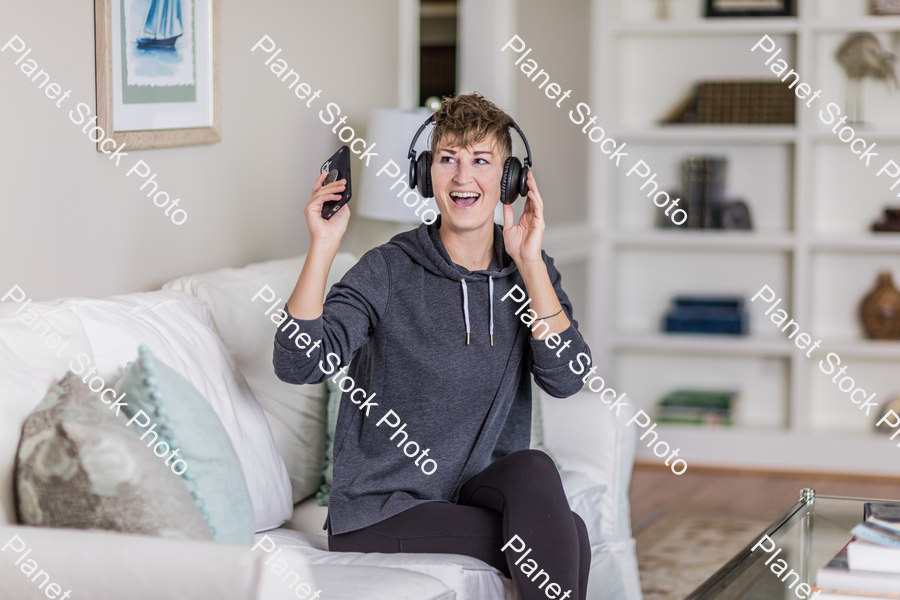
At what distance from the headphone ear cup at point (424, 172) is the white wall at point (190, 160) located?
1.86 ft

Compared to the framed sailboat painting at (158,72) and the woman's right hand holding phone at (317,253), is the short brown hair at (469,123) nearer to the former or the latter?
the woman's right hand holding phone at (317,253)

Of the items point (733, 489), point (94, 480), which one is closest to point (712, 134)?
point (733, 489)

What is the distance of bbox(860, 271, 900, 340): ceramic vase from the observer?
3617mm

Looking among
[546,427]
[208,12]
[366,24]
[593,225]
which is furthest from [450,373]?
[593,225]

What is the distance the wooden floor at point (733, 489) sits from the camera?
3297mm

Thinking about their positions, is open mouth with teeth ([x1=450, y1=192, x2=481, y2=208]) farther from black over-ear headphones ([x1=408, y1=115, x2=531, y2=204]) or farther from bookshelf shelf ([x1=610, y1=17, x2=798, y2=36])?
bookshelf shelf ([x1=610, y1=17, x2=798, y2=36])

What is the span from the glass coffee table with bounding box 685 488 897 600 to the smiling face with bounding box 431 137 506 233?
0.70 m

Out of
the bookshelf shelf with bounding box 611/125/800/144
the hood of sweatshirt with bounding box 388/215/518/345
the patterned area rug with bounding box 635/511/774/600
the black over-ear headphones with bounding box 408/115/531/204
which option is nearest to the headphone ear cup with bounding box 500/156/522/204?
the black over-ear headphones with bounding box 408/115/531/204

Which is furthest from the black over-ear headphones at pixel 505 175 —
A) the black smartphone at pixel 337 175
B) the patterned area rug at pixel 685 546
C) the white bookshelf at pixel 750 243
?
the white bookshelf at pixel 750 243

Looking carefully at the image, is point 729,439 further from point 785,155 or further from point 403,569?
point 403,569

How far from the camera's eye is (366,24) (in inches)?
114

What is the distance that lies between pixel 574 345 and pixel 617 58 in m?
2.41

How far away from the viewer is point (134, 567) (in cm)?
110

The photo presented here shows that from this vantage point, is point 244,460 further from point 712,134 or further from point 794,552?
point 712,134
